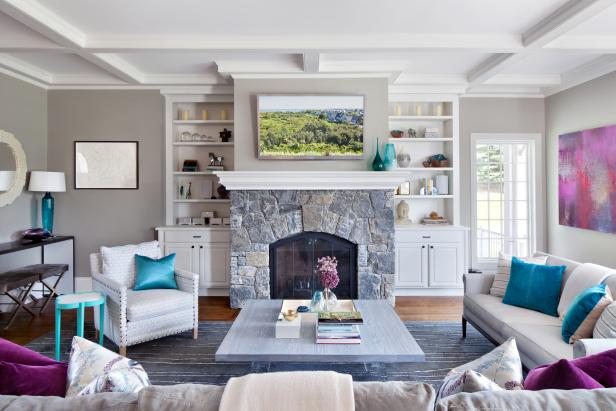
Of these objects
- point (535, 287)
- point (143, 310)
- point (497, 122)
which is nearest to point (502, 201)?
point (497, 122)

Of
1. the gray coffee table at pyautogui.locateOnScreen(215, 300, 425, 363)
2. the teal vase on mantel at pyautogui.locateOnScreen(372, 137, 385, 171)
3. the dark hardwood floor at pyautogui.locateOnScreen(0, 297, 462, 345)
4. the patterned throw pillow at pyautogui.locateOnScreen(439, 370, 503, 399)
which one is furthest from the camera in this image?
the teal vase on mantel at pyautogui.locateOnScreen(372, 137, 385, 171)

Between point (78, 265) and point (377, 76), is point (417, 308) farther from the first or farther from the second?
point (78, 265)

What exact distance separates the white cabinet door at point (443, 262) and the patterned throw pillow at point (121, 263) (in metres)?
3.31

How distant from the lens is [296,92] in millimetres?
4547

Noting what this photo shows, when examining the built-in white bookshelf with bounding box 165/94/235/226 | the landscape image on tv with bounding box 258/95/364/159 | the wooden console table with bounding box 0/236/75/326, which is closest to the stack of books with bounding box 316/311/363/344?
the landscape image on tv with bounding box 258/95/364/159

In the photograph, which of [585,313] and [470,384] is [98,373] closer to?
[470,384]

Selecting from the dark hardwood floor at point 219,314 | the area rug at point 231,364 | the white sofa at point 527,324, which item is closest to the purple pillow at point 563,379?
the white sofa at point 527,324

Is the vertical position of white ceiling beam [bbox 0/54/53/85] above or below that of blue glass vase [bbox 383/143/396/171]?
above

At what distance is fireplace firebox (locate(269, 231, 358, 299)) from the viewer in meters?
4.68

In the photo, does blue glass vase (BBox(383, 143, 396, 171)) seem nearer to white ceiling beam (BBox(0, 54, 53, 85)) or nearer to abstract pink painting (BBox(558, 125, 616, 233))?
abstract pink painting (BBox(558, 125, 616, 233))

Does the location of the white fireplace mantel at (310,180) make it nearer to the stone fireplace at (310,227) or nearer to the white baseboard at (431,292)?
the stone fireplace at (310,227)

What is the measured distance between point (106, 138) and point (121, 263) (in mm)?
2137

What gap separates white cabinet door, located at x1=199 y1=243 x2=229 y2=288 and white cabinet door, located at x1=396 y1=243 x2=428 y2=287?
2125 millimetres

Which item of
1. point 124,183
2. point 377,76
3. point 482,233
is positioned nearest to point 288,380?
point 377,76
